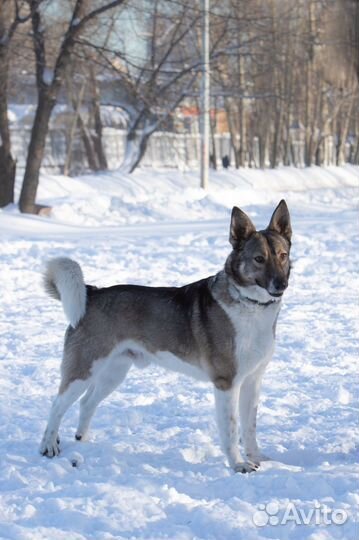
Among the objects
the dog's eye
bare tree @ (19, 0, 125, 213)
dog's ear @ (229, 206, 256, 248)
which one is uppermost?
bare tree @ (19, 0, 125, 213)

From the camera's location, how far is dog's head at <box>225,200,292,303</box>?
16.8 feet

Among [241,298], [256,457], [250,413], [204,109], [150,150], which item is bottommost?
[256,457]

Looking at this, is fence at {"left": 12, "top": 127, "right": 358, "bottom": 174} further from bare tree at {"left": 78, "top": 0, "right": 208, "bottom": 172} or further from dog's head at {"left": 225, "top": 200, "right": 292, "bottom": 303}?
dog's head at {"left": 225, "top": 200, "right": 292, "bottom": 303}

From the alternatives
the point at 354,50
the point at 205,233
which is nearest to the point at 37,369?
the point at 205,233

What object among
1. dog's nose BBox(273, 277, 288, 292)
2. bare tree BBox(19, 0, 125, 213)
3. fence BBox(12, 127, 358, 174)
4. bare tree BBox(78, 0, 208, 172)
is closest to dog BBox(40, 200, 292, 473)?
dog's nose BBox(273, 277, 288, 292)

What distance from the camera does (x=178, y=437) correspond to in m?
5.76

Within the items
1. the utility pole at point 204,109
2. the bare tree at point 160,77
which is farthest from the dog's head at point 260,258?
the utility pole at point 204,109

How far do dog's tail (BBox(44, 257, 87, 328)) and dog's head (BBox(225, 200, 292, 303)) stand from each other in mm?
960

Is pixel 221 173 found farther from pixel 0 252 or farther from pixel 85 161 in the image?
pixel 0 252

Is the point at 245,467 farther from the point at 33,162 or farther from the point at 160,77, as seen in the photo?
the point at 160,77

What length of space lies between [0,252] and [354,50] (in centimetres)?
3100

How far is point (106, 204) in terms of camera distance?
2339cm

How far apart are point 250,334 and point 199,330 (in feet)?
1.13

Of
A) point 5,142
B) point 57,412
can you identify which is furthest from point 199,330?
point 5,142
